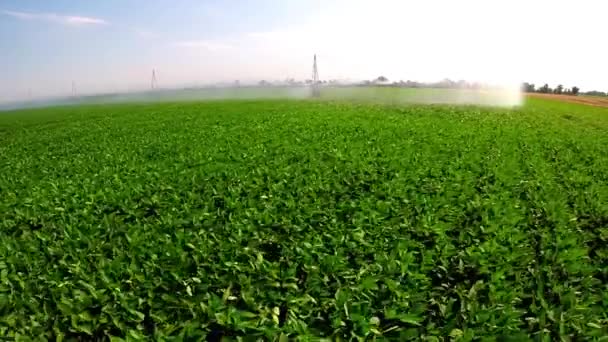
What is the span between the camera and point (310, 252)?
4.86 metres

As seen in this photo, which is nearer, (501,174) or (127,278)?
(127,278)

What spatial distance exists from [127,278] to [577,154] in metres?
14.6

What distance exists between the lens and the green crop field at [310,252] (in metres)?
3.73

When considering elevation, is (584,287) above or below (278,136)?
below

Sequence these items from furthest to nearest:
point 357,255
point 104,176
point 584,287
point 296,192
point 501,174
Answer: point 104,176
point 501,174
point 296,192
point 357,255
point 584,287

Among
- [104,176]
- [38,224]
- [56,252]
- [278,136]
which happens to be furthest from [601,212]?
[278,136]

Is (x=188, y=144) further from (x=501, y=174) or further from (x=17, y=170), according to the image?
(x=501, y=174)

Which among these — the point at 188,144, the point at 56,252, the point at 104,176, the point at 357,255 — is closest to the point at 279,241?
the point at 357,255

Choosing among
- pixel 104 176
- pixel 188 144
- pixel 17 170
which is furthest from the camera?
pixel 188 144

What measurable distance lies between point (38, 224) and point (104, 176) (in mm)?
3359

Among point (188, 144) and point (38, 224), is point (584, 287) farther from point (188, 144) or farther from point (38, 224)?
point (188, 144)

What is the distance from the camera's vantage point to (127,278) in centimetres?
460

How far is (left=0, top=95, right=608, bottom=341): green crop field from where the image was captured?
3730 mm

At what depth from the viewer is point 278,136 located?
17.2m
